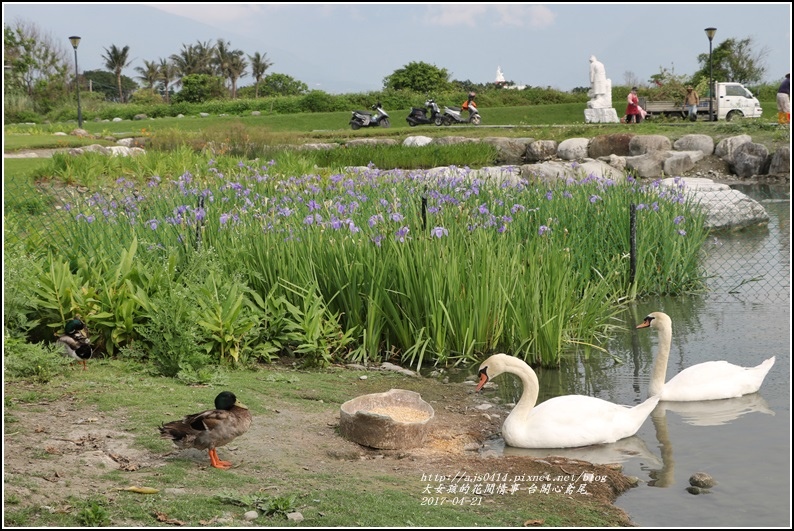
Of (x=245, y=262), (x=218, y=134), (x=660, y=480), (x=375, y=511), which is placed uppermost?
(x=218, y=134)

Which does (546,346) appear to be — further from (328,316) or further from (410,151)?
(410,151)

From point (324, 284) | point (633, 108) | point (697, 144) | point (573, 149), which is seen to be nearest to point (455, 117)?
point (633, 108)

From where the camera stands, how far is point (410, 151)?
22.8m

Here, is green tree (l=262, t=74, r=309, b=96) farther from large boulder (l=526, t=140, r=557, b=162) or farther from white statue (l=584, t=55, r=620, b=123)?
large boulder (l=526, t=140, r=557, b=162)

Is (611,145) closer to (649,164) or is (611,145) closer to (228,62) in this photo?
(649,164)

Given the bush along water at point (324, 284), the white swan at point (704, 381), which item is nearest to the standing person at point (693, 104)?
the bush along water at point (324, 284)

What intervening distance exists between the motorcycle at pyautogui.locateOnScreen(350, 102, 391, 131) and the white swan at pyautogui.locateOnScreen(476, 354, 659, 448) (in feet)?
98.1

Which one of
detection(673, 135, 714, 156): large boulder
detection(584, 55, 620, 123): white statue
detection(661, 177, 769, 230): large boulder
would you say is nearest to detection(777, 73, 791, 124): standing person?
detection(673, 135, 714, 156): large boulder

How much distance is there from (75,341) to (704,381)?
4.73 meters

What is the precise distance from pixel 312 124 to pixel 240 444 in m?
34.0

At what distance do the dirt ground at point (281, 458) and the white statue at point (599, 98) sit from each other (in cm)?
2832

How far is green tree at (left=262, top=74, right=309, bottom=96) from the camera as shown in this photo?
63.4m

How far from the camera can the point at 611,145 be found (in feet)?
82.5

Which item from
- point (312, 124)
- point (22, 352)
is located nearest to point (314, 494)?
point (22, 352)
